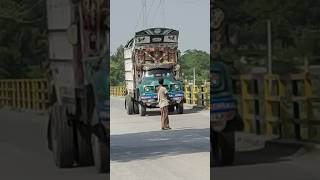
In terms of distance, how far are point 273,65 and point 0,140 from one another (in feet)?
7.60

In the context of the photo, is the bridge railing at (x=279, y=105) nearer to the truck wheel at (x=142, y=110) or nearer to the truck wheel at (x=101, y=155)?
the truck wheel at (x=101, y=155)

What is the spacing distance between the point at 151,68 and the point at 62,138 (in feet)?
34.1

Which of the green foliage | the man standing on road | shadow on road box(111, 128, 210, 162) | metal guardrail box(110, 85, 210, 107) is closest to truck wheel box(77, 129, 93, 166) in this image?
the green foliage

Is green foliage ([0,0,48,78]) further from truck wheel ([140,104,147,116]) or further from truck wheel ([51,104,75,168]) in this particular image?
truck wheel ([140,104,147,116])

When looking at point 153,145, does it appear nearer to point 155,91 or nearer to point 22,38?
point 22,38

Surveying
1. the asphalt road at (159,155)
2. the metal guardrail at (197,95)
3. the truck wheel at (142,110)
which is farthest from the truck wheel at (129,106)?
the asphalt road at (159,155)

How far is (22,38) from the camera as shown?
14.6ft

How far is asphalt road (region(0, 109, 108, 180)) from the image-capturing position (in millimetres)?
4316

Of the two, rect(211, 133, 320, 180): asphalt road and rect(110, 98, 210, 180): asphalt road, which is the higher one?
rect(211, 133, 320, 180): asphalt road

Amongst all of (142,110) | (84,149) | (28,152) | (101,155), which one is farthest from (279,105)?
(142,110)

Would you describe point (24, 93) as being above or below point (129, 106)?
above

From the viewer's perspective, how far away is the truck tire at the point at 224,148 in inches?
183

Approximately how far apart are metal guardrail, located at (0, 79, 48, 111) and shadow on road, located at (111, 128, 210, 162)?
189cm

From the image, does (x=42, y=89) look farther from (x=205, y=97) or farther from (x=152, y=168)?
(x=205, y=97)
